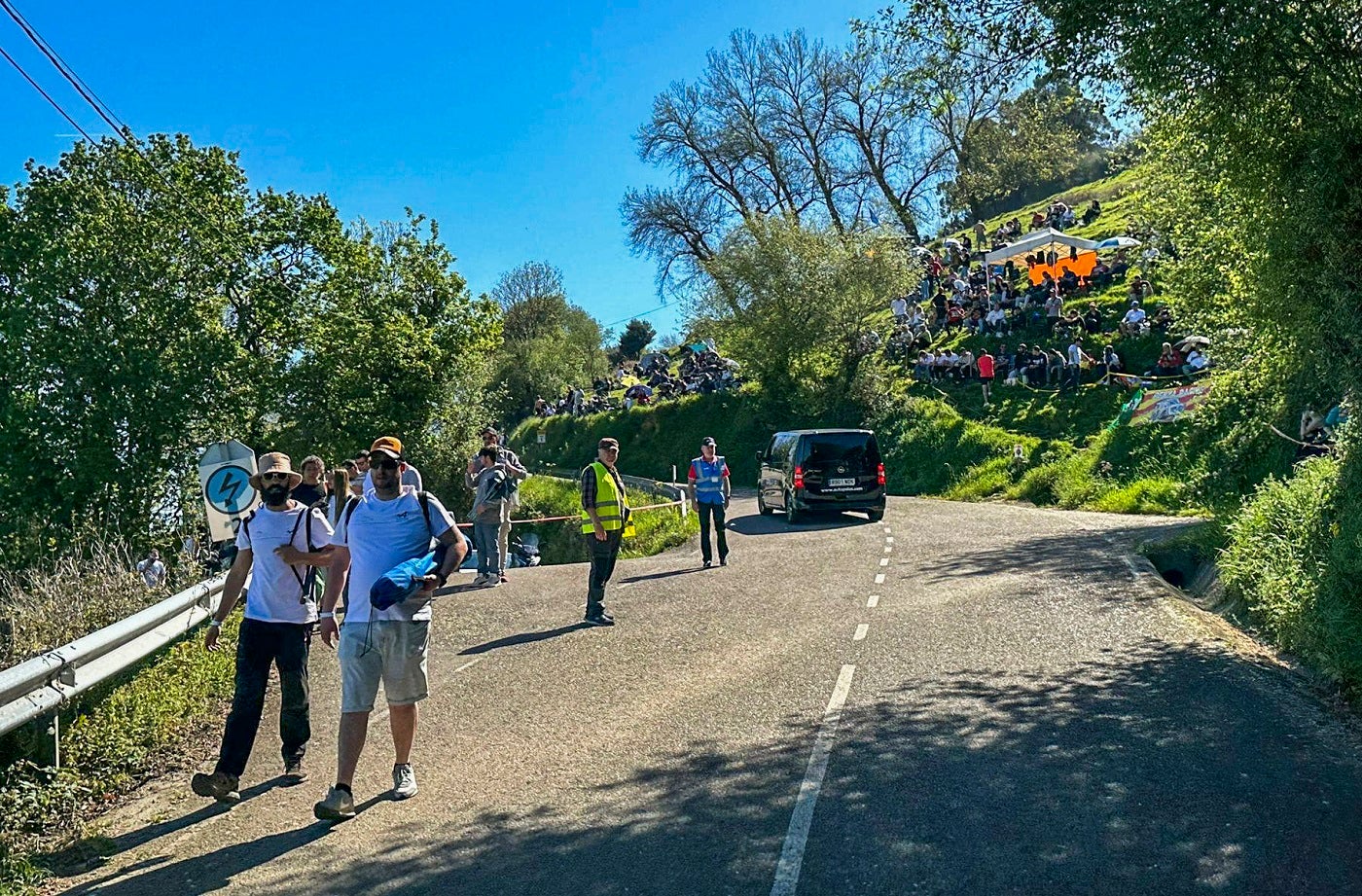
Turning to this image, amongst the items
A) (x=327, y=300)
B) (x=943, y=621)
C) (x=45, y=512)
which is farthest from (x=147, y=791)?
(x=327, y=300)

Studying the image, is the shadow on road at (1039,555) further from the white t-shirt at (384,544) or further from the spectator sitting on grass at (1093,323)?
the spectator sitting on grass at (1093,323)

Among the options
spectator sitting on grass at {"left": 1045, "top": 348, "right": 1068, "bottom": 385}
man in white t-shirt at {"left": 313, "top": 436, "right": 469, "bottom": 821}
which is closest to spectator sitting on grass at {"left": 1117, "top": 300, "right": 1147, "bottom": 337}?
spectator sitting on grass at {"left": 1045, "top": 348, "right": 1068, "bottom": 385}

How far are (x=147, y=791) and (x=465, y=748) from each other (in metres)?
1.93

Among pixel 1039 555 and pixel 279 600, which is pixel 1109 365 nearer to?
pixel 1039 555

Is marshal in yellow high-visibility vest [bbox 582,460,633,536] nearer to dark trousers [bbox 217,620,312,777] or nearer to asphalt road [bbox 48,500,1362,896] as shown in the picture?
asphalt road [bbox 48,500,1362,896]

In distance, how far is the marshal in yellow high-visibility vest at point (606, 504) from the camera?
37.4 ft

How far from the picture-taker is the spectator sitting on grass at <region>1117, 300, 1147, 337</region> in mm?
32500

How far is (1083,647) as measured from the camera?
9281mm

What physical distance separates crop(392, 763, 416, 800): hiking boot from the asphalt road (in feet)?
0.35

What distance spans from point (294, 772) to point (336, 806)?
1279 mm

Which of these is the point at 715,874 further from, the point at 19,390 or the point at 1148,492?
the point at 19,390

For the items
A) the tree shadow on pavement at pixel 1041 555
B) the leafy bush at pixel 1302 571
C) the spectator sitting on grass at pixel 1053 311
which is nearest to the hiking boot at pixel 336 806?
the leafy bush at pixel 1302 571

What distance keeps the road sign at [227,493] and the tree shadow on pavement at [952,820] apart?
20.4ft

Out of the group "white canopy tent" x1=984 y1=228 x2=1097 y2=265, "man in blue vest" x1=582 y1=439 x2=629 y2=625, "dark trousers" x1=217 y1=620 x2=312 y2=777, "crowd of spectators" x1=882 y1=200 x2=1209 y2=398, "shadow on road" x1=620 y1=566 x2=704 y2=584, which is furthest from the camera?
"white canopy tent" x1=984 y1=228 x2=1097 y2=265
